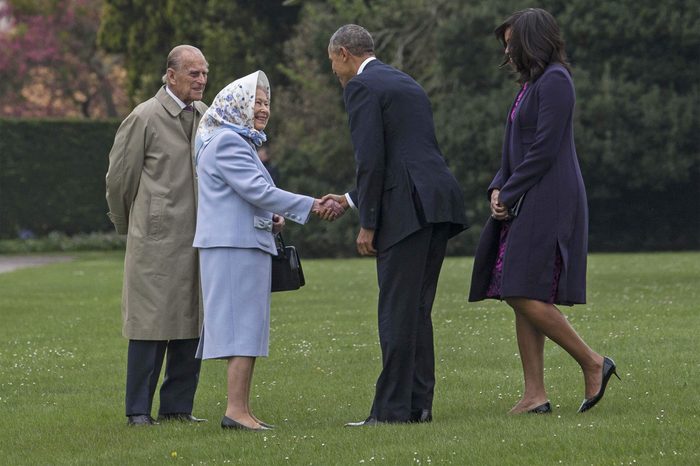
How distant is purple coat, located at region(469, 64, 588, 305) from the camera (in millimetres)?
6980

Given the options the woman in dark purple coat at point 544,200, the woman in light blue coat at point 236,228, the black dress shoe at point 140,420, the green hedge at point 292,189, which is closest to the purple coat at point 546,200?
the woman in dark purple coat at point 544,200

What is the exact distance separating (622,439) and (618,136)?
74.5ft

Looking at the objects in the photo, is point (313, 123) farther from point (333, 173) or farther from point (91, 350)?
point (91, 350)

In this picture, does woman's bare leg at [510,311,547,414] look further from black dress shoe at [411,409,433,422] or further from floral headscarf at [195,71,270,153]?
floral headscarf at [195,71,270,153]

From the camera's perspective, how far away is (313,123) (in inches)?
1308

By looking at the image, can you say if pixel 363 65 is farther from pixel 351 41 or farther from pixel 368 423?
pixel 368 423

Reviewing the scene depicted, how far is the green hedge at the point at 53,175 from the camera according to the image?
3331 cm

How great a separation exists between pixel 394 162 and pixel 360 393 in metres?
2.01

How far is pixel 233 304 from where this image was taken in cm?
713

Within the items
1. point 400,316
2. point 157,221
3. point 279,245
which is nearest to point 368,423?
point 400,316

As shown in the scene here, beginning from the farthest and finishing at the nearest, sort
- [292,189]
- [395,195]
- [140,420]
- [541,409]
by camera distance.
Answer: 1. [292,189]
2. [140,420]
3. [541,409]
4. [395,195]

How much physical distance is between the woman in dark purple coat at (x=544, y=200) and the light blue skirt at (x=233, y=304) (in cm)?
123

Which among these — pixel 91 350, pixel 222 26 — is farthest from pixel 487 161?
pixel 91 350

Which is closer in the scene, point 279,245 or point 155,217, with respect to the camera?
point 279,245
